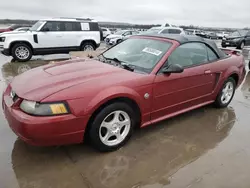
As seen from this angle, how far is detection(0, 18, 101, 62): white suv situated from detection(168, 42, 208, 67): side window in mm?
7766

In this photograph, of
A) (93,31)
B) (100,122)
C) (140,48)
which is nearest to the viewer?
(100,122)

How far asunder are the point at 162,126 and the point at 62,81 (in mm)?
1804

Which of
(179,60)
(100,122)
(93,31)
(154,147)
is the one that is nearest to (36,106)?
(100,122)

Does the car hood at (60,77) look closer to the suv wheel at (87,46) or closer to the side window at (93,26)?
the suv wheel at (87,46)

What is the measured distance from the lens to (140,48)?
382 centimetres

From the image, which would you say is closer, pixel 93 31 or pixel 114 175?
pixel 114 175

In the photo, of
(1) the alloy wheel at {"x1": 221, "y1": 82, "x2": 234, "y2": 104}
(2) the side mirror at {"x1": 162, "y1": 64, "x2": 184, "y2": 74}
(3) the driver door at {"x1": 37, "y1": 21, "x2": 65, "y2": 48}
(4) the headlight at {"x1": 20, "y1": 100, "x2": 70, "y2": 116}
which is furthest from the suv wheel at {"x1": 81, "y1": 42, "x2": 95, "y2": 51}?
(4) the headlight at {"x1": 20, "y1": 100, "x2": 70, "y2": 116}

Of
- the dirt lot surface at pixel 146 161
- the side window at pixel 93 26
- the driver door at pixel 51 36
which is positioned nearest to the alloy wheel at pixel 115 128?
the dirt lot surface at pixel 146 161

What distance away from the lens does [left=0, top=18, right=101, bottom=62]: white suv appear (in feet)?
31.5

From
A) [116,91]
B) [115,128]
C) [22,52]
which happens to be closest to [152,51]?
[116,91]

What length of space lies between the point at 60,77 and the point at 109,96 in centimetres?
72

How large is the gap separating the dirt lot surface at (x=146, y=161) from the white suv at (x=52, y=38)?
665 cm

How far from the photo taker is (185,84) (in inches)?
144

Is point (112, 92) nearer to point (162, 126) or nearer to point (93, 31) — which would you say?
point (162, 126)
